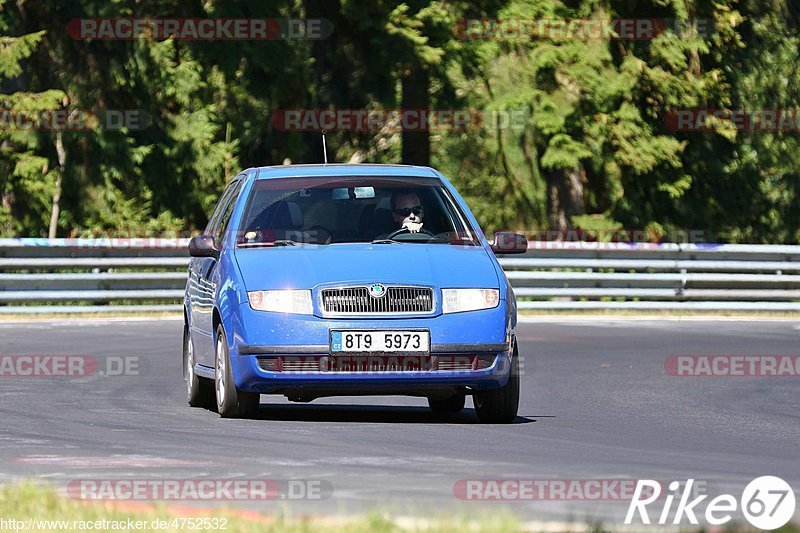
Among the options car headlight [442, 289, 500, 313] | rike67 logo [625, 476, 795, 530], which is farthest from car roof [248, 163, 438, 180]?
rike67 logo [625, 476, 795, 530]

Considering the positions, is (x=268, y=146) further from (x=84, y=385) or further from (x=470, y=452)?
(x=470, y=452)

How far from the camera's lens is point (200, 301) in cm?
1267

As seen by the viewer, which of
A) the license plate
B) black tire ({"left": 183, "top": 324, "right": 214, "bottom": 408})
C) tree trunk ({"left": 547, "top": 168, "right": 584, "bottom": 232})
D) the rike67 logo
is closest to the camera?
the rike67 logo

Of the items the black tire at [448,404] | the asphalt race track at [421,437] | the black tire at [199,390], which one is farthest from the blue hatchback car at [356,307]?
the black tire at [199,390]

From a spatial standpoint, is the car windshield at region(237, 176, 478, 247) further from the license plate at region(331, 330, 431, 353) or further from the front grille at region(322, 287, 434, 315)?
the license plate at region(331, 330, 431, 353)

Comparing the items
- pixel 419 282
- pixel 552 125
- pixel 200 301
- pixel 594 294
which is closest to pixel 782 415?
pixel 419 282

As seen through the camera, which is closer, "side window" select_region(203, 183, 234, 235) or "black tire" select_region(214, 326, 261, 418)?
"black tire" select_region(214, 326, 261, 418)

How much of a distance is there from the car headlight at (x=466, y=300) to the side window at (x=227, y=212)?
2.06m

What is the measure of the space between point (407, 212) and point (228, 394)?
177cm

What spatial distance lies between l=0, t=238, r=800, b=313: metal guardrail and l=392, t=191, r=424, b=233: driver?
44.2 ft

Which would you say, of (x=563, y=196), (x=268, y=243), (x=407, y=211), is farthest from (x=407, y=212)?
(x=563, y=196)

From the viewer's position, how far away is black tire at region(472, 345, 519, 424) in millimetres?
11453

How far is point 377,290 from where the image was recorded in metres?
11.0

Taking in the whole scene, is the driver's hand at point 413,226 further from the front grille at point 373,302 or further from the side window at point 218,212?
the side window at point 218,212
